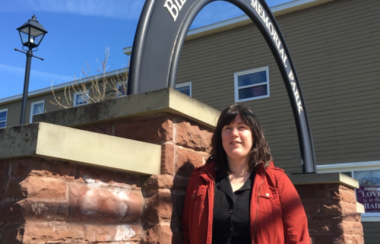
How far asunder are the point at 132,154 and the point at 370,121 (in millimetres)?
9407

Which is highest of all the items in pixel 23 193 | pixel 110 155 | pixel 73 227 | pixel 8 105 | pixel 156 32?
pixel 8 105

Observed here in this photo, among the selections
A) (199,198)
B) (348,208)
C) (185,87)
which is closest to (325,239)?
(348,208)

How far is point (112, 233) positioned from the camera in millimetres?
1823

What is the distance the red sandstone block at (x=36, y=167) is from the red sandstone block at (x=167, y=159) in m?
0.64

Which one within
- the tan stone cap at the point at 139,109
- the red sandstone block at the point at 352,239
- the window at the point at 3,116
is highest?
the window at the point at 3,116

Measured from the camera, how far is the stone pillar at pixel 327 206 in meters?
4.25

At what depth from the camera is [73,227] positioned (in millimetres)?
1622

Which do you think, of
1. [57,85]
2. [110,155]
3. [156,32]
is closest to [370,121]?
[156,32]

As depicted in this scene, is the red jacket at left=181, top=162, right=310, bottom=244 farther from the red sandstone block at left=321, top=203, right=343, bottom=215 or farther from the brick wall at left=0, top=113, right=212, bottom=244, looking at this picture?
the red sandstone block at left=321, top=203, right=343, bottom=215

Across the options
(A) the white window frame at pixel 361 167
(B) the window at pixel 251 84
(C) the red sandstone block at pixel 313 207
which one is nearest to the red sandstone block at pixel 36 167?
(C) the red sandstone block at pixel 313 207

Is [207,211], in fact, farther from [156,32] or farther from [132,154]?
[156,32]

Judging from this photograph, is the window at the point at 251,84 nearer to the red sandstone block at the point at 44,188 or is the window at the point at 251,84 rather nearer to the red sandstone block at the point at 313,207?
the red sandstone block at the point at 313,207

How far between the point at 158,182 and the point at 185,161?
298 mm

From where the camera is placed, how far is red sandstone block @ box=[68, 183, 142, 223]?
166 cm
